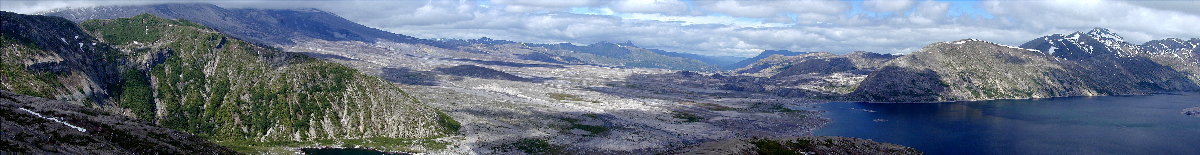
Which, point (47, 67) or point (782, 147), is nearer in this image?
point (47, 67)

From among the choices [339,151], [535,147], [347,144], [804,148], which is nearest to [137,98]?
[347,144]

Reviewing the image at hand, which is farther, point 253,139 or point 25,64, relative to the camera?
point 253,139

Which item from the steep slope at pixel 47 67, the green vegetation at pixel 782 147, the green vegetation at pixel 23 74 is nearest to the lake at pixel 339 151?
the steep slope at pixel 47 67

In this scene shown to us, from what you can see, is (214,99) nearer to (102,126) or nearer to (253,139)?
(253,139)

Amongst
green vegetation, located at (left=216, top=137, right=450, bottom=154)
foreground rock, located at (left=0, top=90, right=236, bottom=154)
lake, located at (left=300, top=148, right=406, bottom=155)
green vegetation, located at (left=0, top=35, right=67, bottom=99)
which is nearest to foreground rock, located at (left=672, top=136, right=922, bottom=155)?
green vegetation, located at (left=216, top=137, right=450, bottom=154)

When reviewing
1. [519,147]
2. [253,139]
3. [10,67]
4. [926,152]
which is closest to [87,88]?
[10,67]

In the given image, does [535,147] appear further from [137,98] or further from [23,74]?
[23,74]
